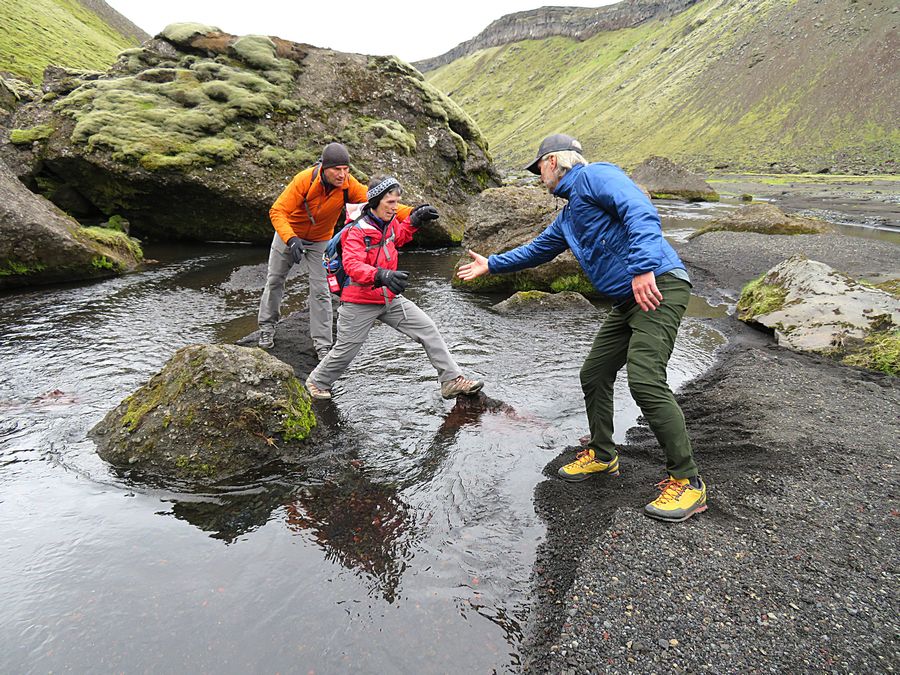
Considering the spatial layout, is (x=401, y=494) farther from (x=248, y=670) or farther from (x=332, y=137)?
(x=332, y=137)

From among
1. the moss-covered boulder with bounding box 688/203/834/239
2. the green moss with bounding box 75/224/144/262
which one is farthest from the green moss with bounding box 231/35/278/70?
the moss-covered boulder with bounding box 688/203/834/239

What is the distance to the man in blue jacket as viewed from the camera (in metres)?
4.77

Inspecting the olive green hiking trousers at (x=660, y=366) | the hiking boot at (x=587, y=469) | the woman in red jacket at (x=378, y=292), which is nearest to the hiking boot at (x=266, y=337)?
the woman in red jacket at (x=378, y=292)

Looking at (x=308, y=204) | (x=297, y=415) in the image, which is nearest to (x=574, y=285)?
(x=308, y=204)

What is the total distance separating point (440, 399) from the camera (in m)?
8.24

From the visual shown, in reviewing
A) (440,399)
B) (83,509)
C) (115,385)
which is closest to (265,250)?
(115,385)

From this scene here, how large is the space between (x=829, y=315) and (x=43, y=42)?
9821cm

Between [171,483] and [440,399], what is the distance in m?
3.84

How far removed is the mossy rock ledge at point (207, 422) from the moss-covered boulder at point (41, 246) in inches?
379

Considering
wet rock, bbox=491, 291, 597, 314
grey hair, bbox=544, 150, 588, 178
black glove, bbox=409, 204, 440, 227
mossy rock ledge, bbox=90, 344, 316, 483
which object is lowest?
wet rock, bbox=491, 291, 597, 314

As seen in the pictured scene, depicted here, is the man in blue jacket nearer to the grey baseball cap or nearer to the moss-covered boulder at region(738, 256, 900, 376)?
the grey baseball cap

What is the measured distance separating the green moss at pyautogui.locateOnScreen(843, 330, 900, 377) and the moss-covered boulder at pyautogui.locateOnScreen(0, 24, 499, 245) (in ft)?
48.6

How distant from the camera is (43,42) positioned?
73062 mm

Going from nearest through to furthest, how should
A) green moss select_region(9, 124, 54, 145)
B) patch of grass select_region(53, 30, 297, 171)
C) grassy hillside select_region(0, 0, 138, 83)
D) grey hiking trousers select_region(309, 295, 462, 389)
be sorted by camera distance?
grey hiking trousers select_region(309, 295, 462, 389) < patch of grass select_region(53, 30, 297, 171) < green moss select_region(9, 124, 54, 145) < grassy hillside select_region(0, 0, 138, 83)
